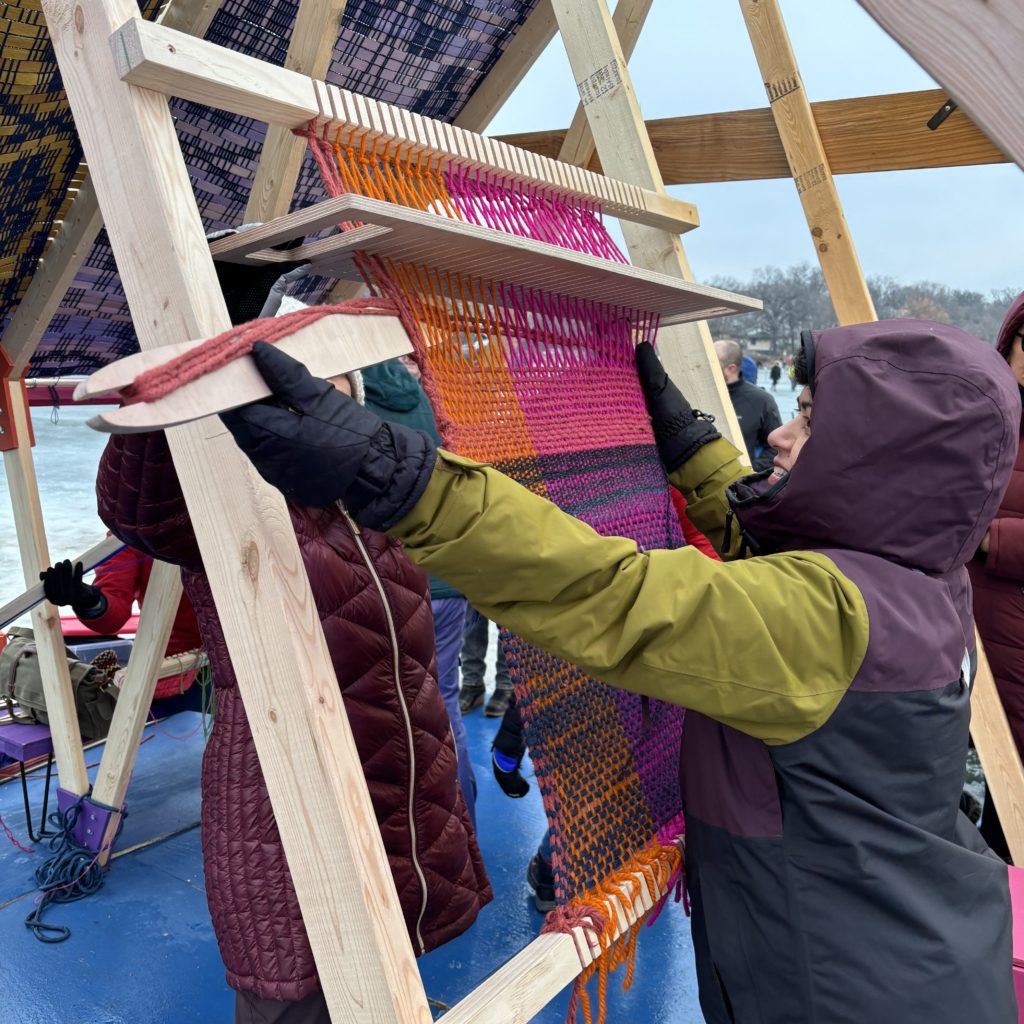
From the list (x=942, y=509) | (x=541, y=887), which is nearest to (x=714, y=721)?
(x=942, y=509)

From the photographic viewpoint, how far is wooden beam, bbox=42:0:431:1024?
804mm

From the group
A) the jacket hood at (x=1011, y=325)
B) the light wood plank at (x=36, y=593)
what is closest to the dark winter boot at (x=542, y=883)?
the light wood plank at (x=36, y=593)

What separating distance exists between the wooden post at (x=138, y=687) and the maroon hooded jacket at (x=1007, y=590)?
87.1 inches

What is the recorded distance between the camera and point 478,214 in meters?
1.20

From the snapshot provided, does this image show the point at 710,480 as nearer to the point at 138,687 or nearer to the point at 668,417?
the point at 668,417

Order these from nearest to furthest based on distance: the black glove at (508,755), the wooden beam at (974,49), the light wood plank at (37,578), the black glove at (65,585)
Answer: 1. the wooden beam at (974,49)
2. the black glove at (65,585)
3. the black glove at (508,755)
4. the light wood plank at (37,578)

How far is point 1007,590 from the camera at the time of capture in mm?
2039

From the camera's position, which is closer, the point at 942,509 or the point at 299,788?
the point at 299,788

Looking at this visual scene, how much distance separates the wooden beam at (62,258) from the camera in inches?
79.9

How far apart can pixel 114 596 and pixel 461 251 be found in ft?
6.89

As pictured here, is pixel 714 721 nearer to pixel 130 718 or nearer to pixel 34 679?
pixel 130 718

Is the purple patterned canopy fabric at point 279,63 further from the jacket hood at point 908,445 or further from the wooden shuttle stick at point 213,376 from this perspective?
the jacket hood at point 908,445

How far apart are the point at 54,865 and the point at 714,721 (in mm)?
2396

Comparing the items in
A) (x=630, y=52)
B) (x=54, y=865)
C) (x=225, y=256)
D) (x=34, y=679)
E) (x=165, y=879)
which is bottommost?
(x=165, y=879)
